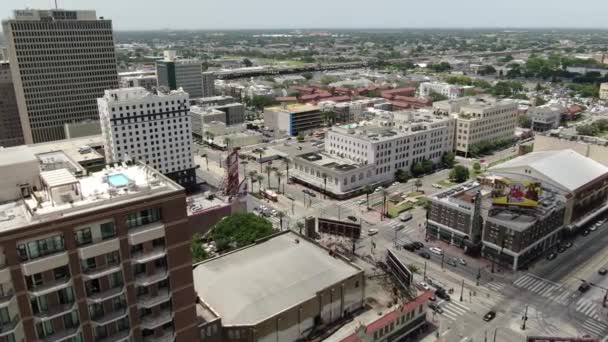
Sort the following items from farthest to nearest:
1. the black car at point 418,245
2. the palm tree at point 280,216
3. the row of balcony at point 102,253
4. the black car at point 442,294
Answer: the palm tree at point 280,216, the black car at point 418,245, the black car at point 442,294, the row of balcony at point 102,253

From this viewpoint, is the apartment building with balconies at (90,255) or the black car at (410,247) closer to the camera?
the apartment building with balconies at (90,255)

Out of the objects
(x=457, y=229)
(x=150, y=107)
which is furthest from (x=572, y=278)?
(x=150, y=107)

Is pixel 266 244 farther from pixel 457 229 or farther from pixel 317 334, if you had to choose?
pixel 457 229

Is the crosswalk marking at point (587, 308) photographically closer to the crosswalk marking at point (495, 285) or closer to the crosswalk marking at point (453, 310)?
the crosswalk marking at point (495, 285)

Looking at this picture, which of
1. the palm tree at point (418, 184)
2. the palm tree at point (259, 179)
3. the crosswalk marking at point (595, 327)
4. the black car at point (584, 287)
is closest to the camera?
the crosswalk marking at point (595, 327)

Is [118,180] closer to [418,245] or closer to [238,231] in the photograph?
[238,231]

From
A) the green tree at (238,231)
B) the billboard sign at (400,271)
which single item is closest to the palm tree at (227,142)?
the green tree at (238,231)
